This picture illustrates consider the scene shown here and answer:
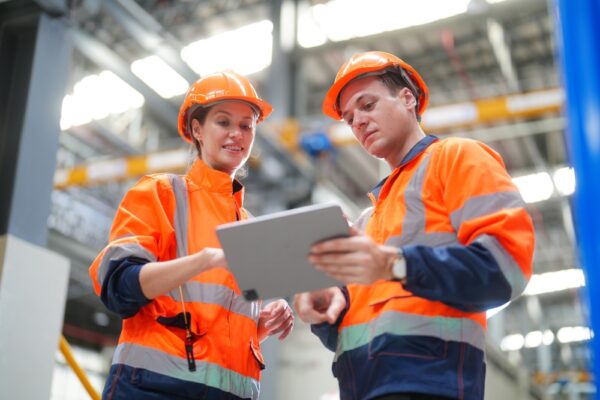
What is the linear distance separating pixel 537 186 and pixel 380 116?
42.5 ft

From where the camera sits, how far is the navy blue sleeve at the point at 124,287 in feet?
8.08

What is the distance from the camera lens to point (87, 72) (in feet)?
46.2

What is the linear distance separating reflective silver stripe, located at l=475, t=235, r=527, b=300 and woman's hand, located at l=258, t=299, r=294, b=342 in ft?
3.83

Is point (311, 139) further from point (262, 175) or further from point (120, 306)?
point (120, 306)

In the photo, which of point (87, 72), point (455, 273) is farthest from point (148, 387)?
point (87, 72)

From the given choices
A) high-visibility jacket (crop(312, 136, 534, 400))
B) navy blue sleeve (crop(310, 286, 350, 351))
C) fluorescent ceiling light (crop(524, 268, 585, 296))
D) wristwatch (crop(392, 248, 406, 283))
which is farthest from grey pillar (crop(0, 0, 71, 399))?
fluorescent ceiling light (crop(524, 268, 585, 296))

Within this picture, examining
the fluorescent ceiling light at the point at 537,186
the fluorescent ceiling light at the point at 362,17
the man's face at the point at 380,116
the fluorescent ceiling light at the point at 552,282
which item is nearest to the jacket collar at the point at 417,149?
the man's face at the point at 380,116

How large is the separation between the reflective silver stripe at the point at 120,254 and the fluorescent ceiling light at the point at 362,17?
9.49 m

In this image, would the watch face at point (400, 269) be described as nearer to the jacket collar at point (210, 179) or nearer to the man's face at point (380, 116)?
the man's face at point (380, 116)

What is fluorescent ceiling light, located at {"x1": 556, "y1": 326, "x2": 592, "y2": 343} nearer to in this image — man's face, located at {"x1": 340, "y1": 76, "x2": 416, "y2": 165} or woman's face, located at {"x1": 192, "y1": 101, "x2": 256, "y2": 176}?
woman's face, located at {"x1": 192, "y1": 101, "x2": 256, "y2": 176}

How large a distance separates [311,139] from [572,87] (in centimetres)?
922

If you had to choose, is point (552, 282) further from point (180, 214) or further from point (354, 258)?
point (354, 258)

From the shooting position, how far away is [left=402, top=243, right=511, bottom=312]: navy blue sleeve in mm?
2014

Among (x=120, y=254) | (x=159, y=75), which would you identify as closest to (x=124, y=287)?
(x=120, y=254)
